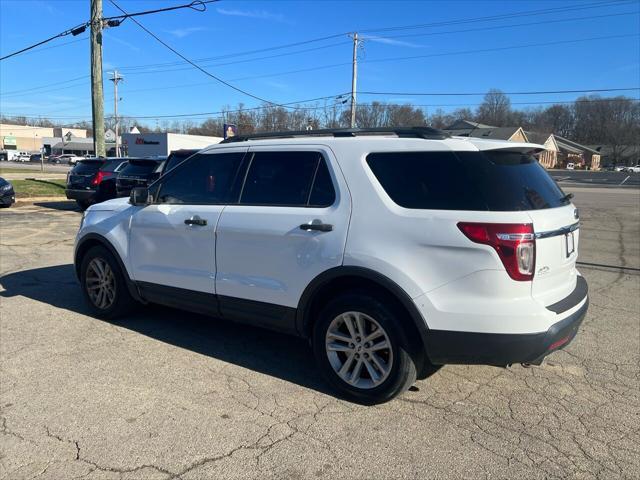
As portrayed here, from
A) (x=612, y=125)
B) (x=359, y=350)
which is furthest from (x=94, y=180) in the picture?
(x=612, y=125)

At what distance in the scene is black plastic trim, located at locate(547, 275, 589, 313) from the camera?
327 cm

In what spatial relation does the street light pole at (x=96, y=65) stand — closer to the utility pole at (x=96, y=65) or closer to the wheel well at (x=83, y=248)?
the utility pole at (x=96, y=65)

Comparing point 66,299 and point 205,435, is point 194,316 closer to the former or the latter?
point 66,299

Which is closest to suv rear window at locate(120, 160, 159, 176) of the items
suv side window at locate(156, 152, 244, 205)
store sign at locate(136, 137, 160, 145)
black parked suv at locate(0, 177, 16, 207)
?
black parked suv at locate(0, 177, 16, 207)

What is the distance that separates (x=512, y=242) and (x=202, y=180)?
108 inches

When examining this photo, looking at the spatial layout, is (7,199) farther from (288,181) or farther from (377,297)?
(377,297)

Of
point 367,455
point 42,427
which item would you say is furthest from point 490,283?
point 42,427

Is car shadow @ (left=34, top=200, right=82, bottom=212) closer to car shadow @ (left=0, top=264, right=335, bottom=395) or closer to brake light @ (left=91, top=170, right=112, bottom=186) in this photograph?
brake light @ (left=91, top=170, right=112, bottom=186)

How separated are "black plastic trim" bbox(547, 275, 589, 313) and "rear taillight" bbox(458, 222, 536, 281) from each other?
37cm

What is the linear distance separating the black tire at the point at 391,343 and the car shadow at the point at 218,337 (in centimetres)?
19

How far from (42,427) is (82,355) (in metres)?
1.23

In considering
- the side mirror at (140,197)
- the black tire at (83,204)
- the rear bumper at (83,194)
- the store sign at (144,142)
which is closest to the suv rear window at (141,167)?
the rear bumper at (83,194)

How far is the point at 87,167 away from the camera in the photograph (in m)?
16.0

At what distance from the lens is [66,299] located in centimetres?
616
